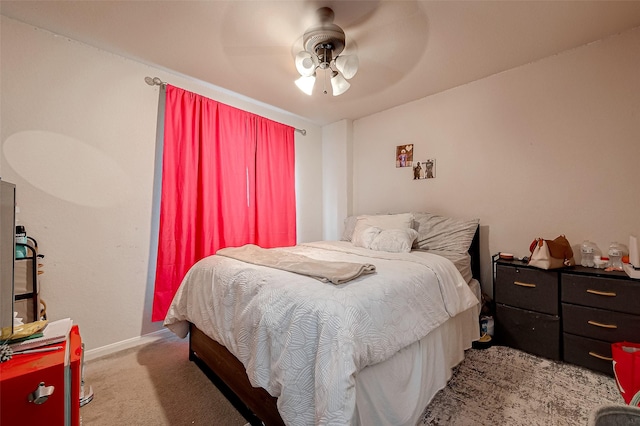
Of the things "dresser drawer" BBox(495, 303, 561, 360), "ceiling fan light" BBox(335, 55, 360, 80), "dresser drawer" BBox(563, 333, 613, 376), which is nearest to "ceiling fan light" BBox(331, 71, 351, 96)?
"ceiling fan light" BBox(335, 55, 360, 80)

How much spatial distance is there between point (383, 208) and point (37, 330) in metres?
3.09

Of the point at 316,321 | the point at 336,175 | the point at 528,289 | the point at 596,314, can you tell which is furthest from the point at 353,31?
the point at 596,314

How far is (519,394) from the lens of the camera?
1.58 m

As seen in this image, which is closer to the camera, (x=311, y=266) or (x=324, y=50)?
(x=311, y=266)

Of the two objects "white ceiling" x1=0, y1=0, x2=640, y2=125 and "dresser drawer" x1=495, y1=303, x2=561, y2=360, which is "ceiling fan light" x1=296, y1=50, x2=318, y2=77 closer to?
"white ceiling" x1=0, y1=0, x2=640, y2=125

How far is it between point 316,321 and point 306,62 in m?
1.72

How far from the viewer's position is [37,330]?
3.45 feet

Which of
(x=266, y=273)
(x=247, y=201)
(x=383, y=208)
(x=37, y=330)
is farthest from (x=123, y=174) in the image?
(x=383, y=208)

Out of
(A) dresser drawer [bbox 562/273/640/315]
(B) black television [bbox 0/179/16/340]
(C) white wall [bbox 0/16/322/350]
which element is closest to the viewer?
(B) black television [bbox 0/179/16/340]

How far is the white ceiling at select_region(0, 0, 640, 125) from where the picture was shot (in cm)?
167

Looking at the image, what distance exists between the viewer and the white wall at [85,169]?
184 centimetres

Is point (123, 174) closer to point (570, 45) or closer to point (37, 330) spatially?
point (37, 330)

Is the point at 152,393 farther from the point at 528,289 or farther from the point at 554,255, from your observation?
the point at 554,255

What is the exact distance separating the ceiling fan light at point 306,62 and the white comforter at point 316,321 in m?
1.44
